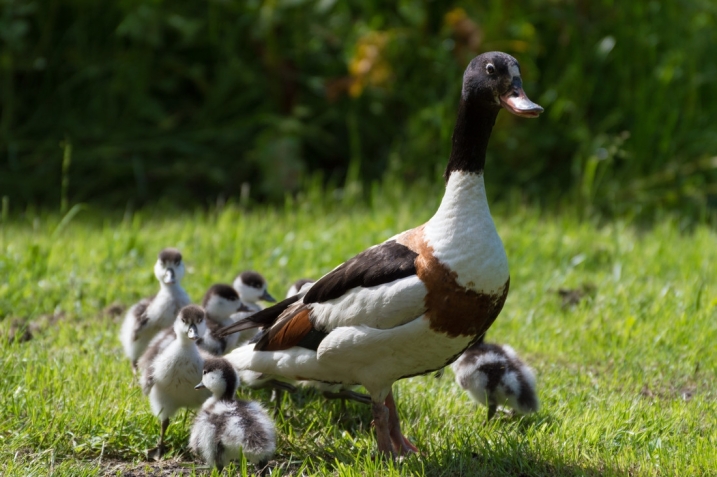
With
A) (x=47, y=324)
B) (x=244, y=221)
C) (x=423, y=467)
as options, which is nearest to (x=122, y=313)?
(x=47, y=324)

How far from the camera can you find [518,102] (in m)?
3.72

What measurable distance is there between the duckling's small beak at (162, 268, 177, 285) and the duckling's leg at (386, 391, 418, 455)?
155 cm

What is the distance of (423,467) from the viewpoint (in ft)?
12.2

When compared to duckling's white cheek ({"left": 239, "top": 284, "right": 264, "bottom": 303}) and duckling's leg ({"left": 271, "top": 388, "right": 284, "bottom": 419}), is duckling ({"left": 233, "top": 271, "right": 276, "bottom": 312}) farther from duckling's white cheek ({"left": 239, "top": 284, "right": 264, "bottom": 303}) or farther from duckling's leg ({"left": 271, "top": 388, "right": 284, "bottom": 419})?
duckling's leg ({"left": 271, "top": 388, "right": 284, "bottom": 419})

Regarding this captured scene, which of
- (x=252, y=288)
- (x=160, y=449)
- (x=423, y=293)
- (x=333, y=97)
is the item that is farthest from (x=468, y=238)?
(x=333, y=97)

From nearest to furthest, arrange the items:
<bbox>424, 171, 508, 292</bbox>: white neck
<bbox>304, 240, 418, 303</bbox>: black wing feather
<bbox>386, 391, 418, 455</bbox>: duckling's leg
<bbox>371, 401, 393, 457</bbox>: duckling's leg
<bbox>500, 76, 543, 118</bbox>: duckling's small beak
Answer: <bbox>500, 76, 543, 118</bbox>: duckling's small beak
<bbox>424, 171, 508, 292</bbox>: white neck
<bbox>304, 240, 418, 303</bbox>: black wing feather
<bbox>371, 401, 393, 457</bbox>: duckling's leg
<bbox>386, 391, 418, 455</bbox>: duckling's leg

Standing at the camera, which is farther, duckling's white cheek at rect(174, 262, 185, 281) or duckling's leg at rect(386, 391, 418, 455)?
duckling's white cheek at rect(174, 262, 185, 281)

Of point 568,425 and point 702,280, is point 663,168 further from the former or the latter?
point 568,425

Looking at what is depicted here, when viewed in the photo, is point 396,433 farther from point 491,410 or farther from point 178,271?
point 178,271

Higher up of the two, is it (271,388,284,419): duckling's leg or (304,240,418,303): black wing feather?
(304,240,418,303): black wing feather

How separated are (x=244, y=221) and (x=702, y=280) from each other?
11.1 ft

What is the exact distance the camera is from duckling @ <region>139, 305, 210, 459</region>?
4129 mm

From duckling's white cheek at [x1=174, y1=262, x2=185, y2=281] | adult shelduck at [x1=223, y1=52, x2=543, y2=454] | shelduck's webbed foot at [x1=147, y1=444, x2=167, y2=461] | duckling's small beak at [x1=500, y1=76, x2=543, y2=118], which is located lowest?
shelduck's webbed foot at [x1=147, y1=444, x2=167, y2=461]

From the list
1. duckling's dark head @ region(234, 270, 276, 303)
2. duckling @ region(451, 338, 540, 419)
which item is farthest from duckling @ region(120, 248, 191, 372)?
duckling @ region(451, 338, 540, 419)
